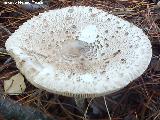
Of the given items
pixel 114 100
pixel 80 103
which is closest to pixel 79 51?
pixel 80 103

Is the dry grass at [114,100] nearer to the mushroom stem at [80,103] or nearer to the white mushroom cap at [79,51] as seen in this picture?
the mushroom stem at [80,103]

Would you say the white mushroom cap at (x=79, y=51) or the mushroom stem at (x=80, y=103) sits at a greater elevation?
the white mushroom cap at (x=79, y=51)

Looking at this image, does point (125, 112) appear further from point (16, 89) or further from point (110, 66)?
point (16, 89)

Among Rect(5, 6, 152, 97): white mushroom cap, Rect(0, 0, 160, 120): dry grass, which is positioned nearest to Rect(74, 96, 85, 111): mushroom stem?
Rect(0, 0, 160, 120): dry grass

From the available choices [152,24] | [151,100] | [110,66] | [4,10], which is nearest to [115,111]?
[151,100]

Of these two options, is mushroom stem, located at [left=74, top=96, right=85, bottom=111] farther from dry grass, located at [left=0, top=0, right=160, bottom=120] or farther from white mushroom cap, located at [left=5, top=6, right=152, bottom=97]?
white mushroom cap, located at [left=5, top=6, right=152, bottom=97]

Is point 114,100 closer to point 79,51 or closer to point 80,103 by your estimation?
point 80,103

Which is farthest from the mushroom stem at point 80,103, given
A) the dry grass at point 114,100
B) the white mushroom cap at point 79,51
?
the white mushroom cap at point 79,51

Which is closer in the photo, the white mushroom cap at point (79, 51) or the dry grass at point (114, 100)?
the white mushroom cap at point (79, 51)
